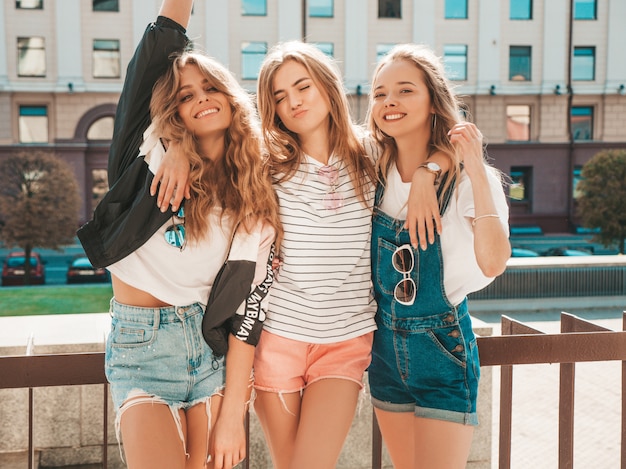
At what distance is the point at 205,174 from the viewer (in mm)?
2688

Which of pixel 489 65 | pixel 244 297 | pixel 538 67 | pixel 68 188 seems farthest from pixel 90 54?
pixel 244 297

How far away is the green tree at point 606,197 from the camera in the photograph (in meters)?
23.0

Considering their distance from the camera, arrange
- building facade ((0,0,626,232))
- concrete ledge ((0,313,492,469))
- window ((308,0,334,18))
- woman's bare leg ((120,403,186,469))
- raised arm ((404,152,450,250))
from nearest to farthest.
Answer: woman's bare leg ((120,403,186,469)) < raised arm ((404,152,450,250)) < concrete ledge ((0,313,492,469)) < building facade ((0,0,626,232)) < window ((308,0,334,18))

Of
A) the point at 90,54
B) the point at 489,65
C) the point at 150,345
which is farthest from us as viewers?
the point at 489,65

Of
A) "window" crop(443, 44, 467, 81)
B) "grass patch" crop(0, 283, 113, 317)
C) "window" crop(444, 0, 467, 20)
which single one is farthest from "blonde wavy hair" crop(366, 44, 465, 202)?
"window" crop(444, 0, 467, 20)

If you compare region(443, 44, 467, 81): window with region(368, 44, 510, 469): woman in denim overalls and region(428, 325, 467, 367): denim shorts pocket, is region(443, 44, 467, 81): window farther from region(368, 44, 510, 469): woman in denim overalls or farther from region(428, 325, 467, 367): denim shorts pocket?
region(428, 325, 467, 367): denim shorts pocket

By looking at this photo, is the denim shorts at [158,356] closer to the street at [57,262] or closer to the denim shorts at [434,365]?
the denim shorts at [434,365]

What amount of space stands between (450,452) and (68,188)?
20.2m

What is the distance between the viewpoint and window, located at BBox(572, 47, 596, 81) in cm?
3291

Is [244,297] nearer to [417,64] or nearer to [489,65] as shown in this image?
[417,64]

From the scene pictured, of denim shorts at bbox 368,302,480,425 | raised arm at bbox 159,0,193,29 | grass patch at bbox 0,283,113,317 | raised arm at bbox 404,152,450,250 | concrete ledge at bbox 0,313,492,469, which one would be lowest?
grass patch at bbox 0,283,113,317

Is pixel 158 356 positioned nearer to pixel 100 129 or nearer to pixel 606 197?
pixel 606 197

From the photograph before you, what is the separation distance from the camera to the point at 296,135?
2947 mm

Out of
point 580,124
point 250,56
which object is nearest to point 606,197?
point 580,124
